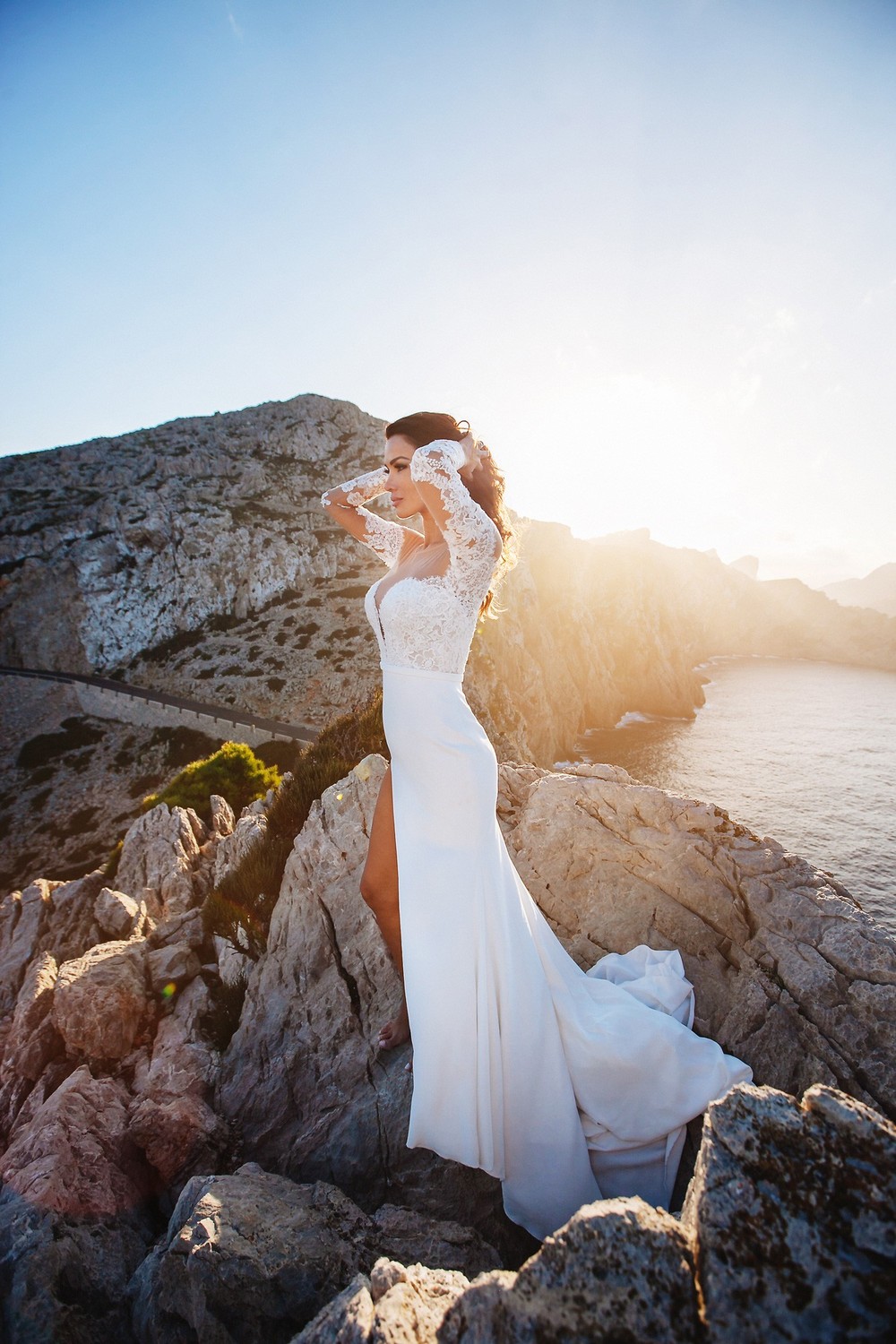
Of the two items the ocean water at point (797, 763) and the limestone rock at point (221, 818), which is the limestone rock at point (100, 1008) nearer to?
the limestone rock at point (221, 818)

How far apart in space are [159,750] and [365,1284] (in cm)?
4106

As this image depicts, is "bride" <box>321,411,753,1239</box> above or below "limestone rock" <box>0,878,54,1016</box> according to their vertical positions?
above

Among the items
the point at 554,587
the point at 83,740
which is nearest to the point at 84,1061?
the point at 83,740

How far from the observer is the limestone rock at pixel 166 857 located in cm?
795

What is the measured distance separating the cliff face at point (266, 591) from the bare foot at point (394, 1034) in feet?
69.4

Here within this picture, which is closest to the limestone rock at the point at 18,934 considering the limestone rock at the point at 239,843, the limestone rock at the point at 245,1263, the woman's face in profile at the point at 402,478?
the limestone rock at the point at 239,843

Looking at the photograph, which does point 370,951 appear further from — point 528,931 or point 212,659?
point 212,659

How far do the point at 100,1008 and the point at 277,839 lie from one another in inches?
91.7

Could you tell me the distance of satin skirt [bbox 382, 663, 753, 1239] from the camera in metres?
2.73

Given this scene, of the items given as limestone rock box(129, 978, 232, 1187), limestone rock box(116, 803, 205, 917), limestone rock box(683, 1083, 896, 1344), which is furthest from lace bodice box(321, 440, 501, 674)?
limestone rock box(116, 803, 205, 917)

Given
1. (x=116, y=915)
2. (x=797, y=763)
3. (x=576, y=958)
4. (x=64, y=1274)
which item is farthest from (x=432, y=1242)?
(x=797, y=763)

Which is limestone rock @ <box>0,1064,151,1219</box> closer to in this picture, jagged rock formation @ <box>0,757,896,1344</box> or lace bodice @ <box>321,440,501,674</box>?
jagged rock formation @ <box>0,757,896,1344</box>

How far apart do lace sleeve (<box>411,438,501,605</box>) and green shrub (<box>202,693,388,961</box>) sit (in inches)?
167

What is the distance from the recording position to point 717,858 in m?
4.32
